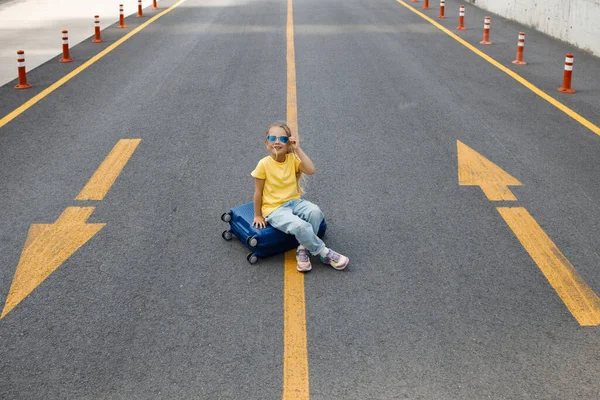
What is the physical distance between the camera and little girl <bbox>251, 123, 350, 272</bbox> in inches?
235

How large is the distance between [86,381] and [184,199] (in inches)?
128

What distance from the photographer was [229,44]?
1730 centimetres

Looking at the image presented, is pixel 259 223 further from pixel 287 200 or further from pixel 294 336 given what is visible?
pixel 294 336

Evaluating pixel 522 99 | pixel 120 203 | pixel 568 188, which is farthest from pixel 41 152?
pixel 522 99

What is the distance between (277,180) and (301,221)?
18.5 inches

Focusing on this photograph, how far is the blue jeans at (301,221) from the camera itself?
19.5 feet

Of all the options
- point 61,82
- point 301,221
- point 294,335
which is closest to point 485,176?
point 301,221

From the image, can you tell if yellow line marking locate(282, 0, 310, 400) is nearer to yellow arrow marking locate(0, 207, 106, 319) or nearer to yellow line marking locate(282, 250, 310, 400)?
yellow line marking locate(282, 250, 310, 400)

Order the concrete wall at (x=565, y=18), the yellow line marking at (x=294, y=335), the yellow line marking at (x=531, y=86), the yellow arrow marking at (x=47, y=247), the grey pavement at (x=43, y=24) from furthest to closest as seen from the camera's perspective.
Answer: the grey pavement at (x=43, y=24), the concrete wall at (x=565, y=18), the yellow line marking at (x=531, y=86), the yellow arrow marking at (x=47, y=247), the yellow line marking at (x=294, y=335)

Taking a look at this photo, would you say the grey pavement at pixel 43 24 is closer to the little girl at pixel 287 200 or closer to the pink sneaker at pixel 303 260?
the little girl at pixel 287 200

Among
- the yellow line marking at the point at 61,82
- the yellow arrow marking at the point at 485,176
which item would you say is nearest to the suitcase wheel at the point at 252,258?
the yellow arrow marking at the point at 485,176

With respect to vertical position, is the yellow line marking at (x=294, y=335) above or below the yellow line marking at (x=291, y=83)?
below

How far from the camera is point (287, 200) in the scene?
245 inches

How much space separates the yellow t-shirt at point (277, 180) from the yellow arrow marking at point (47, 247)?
→ 70.6 inches
